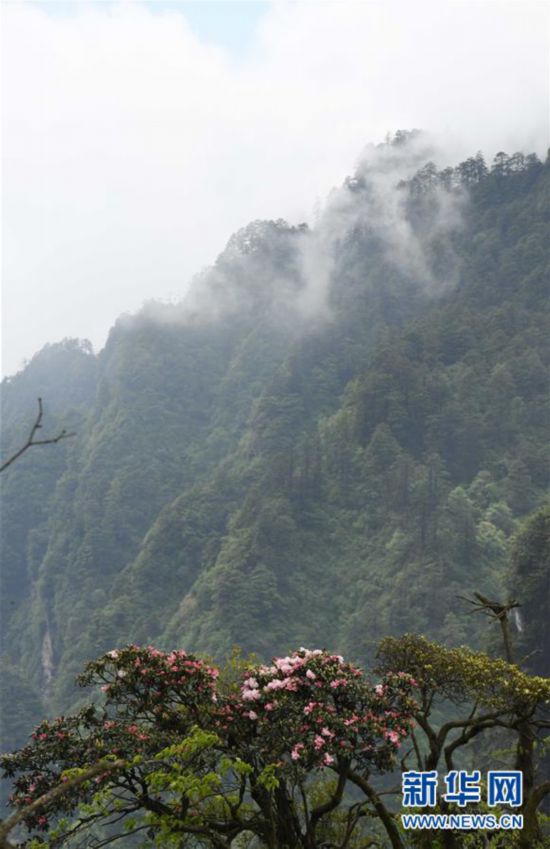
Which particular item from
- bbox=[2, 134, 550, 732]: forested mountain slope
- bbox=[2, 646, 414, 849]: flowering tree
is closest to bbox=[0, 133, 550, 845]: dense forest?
bbox=[2, 134, 550, 732]: forested mountain slope

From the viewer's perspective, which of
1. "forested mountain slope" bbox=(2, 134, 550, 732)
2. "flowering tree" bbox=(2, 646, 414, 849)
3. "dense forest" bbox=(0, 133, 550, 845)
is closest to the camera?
"flowering tree" bbox=(2, 646, 414, 849)

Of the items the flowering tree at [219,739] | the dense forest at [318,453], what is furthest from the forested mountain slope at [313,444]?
the flowering tree at [219,739]

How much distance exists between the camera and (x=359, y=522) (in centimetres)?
6306

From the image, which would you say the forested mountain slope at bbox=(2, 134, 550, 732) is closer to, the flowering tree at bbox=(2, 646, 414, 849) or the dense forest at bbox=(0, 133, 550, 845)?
the dense forest at bbox=(0, 133, 550, 845)

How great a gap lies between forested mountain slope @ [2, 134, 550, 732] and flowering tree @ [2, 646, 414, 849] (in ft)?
125

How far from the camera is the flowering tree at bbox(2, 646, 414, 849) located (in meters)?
6.86

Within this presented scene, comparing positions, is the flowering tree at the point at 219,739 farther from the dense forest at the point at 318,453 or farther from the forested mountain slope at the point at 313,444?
the forested mountain slope at the point at 313,444

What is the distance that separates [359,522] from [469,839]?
5544 cm

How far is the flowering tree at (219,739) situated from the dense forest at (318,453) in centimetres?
2932

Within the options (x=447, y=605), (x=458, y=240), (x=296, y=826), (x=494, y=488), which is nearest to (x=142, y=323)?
(x=458, y=240)

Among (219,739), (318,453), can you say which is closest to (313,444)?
(318,453)

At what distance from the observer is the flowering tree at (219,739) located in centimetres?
686

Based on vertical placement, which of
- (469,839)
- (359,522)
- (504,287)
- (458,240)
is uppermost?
(458,240)

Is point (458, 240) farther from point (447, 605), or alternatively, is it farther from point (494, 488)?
point (447, 605)
